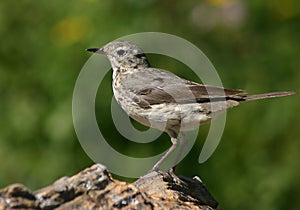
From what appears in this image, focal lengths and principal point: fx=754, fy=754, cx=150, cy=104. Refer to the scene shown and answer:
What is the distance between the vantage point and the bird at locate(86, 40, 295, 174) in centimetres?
561

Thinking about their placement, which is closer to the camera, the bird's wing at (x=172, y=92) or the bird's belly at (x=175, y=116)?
the bird's wing at (x=172, y=92)

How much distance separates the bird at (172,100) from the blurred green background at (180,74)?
1323mm

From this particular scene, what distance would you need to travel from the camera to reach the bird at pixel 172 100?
5.61 meters

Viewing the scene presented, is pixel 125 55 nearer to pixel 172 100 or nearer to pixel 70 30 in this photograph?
pixel 172 100

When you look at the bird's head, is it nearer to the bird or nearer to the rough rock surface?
the bird

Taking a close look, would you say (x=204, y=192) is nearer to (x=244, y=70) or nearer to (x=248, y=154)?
(x=248, y=154)

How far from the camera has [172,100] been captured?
5719 mm

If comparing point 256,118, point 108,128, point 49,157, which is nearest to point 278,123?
point 256,118

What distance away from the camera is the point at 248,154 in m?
7.57

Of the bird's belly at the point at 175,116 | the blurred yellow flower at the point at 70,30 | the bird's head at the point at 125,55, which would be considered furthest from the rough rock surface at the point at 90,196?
the blurred yellow flower at the point at 70,30

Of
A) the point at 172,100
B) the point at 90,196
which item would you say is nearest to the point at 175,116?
the point at 172,100

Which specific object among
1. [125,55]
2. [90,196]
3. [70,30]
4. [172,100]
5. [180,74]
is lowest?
[90,196]

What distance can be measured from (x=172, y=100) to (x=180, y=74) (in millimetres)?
1818

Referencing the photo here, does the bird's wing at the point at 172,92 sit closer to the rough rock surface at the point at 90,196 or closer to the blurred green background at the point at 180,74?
the rough rock surface at the point at 90,196
